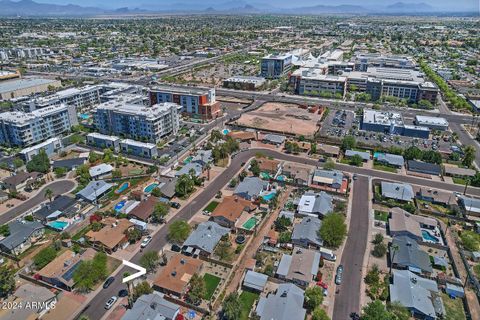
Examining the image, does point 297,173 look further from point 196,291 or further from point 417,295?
point 196,291

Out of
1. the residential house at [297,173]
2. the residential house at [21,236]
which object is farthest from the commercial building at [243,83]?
the residential house at [21,236]

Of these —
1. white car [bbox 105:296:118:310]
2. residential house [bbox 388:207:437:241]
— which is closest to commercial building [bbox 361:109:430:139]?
residential house [bbox 388:207:437:241]

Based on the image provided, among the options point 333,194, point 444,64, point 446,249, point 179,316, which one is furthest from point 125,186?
point 444,64

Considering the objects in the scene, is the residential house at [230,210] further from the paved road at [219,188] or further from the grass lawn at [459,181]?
the grass lawn at [459,181]

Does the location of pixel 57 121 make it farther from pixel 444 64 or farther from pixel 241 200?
pixel 444 64

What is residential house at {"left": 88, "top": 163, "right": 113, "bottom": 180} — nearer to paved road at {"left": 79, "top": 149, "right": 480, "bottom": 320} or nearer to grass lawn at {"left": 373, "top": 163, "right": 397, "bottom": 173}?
paved road at {"left": 79, "top": 149, "right": 480, "bottom": 320}

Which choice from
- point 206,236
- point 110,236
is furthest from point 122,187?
point 206,236
